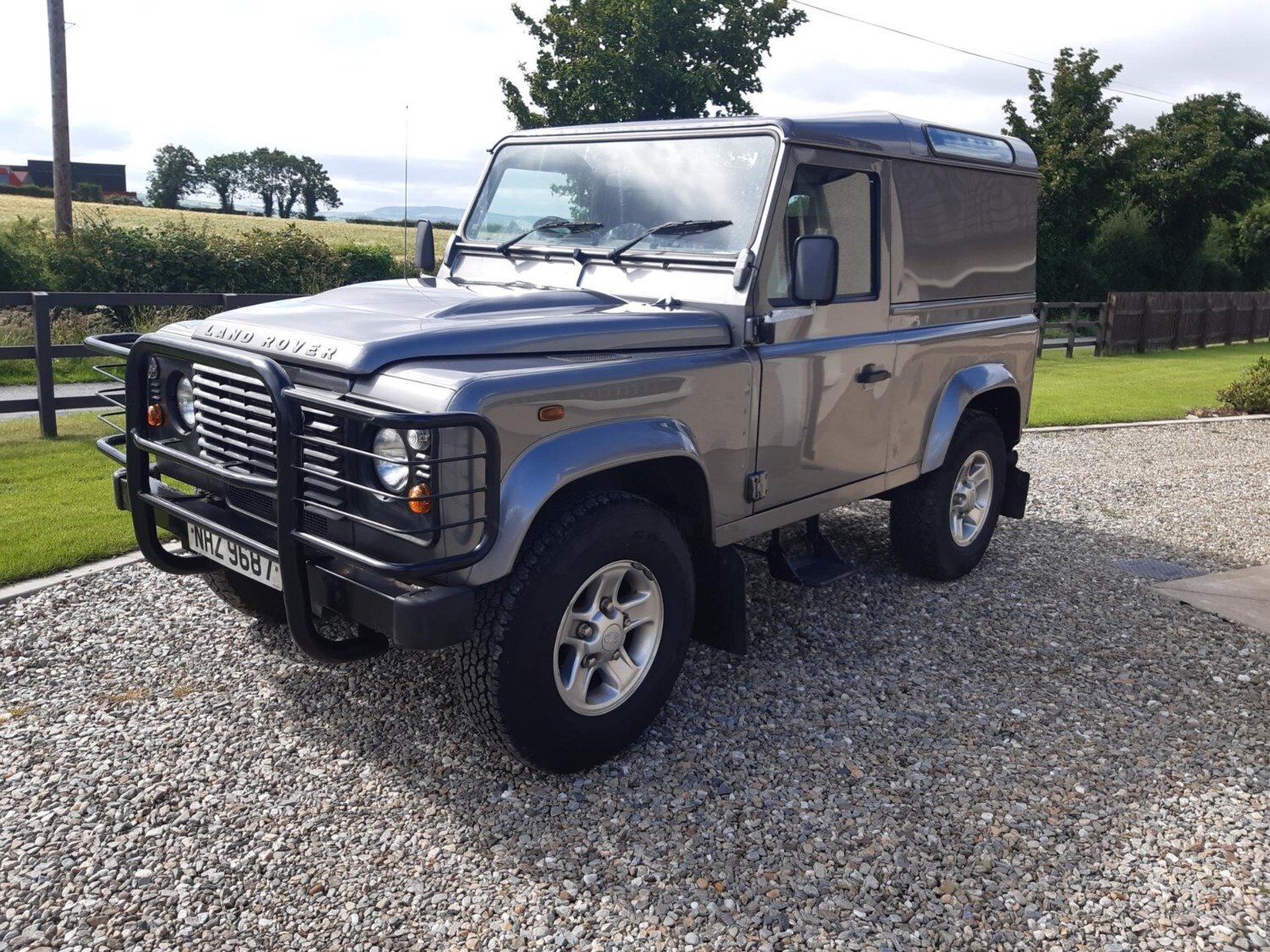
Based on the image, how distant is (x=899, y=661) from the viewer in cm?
478

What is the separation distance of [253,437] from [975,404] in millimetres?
4104

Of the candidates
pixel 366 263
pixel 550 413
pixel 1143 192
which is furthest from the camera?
pixel 1143 192

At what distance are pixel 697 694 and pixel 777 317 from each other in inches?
63.5

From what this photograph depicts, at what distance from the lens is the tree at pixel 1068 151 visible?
93.5 feet

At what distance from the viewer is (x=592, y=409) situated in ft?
11.2

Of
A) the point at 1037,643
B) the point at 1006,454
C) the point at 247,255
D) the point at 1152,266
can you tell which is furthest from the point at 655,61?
the point at 1152,266

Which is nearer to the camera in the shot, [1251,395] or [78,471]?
[78,471]

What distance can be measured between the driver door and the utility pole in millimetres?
14969

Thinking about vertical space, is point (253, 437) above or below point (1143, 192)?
below

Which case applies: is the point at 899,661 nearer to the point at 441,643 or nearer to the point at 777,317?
the point at 777,317

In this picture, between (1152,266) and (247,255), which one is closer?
(247,255)

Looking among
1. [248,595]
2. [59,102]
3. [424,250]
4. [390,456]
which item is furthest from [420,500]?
[59,102]

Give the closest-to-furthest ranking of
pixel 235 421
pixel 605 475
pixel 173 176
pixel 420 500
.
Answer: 1. pixel 420 500
2. pixel 235 421
3. pixel 605 475
4. pixel 173 176

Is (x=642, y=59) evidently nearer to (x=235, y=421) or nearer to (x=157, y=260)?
(x=157, y=260)
